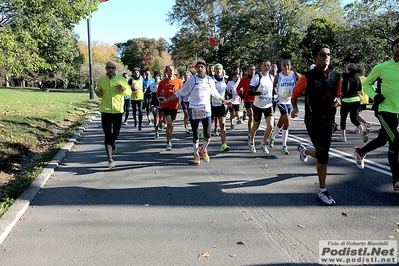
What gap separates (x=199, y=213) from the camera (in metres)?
4.64

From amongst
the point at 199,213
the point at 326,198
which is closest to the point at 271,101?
the point at 326,198

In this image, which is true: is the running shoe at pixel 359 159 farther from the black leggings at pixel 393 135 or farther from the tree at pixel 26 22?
the tree at pixel 26 22

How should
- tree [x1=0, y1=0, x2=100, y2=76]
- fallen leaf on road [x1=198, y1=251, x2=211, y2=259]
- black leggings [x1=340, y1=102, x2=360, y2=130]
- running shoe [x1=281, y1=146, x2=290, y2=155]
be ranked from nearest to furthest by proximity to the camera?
fallen leaf on road [x1=198, y1=251, x2=211, y2=259], running shoe [x1=281, y1=146, x2=290, y2=155], black leggings [x1=340, y1=102, x2=360, y2=130], tree [x1=0, y1=0, x2=100, y2=76]

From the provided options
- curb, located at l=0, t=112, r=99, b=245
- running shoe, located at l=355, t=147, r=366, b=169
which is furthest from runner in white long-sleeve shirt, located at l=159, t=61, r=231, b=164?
curb, located at l=0, t=112, r=99, b=245

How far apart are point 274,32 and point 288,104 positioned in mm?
36013

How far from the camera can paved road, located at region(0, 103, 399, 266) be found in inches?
142

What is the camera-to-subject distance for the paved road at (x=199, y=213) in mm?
3619

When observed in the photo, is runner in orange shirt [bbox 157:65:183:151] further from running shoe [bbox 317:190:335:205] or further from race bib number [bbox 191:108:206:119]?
running shoe [bbox 317:190:335:205]

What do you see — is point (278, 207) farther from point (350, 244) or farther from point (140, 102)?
point (140, 102)

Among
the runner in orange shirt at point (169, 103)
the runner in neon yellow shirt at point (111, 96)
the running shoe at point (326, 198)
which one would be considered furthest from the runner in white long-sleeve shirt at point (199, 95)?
the running shoe at point (326, 198)

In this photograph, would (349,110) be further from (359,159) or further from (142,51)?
(142,51)

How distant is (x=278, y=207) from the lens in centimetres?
478

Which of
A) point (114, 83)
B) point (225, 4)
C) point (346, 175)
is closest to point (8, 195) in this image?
point (114, 83)

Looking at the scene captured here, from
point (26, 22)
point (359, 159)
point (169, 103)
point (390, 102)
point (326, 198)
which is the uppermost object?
point (26, 22)
